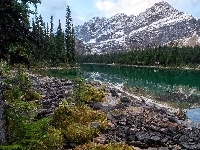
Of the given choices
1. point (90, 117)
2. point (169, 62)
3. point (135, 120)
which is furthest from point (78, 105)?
point (169, 62)

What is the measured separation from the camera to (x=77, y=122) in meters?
19.5

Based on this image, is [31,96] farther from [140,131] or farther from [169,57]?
[169,57]

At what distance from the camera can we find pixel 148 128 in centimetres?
2147

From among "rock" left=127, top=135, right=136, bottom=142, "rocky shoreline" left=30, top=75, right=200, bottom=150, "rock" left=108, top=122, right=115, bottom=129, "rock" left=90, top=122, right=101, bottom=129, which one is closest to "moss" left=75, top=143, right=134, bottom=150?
"rocky shoreline" left=30, top=75, right=200, bottom=150

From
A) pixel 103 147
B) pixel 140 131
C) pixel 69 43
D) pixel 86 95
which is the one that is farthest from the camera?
pixel 69 43

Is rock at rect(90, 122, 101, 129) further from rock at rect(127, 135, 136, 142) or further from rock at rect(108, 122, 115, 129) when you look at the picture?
rock at rect(127, 135, 136, 142)

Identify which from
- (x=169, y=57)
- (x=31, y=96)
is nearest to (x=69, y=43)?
(x=169, y=57)

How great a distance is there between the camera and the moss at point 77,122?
58.7ft

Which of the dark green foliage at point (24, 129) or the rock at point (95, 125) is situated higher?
the dark green foliage at point (24, 129)

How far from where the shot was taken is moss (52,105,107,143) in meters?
17.9

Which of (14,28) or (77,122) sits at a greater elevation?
(14,28)

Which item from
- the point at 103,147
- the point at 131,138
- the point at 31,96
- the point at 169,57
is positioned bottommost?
the point at 131,138

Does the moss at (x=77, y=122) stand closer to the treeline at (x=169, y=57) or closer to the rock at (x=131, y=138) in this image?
the rock at (x=131, y=138)

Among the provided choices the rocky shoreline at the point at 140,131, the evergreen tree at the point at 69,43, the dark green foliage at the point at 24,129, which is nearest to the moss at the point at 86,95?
the rocky shoreline at the point at 140,131
